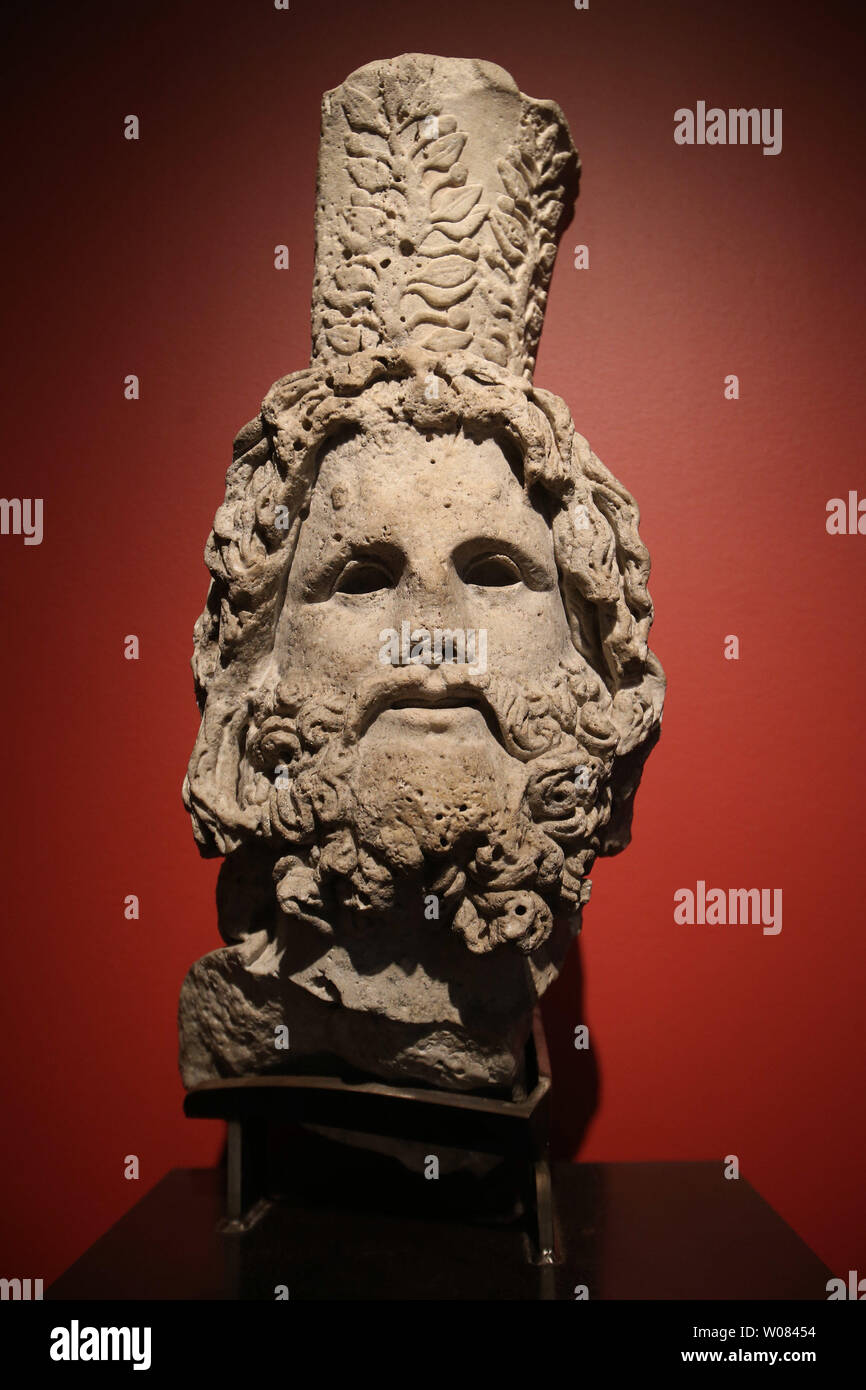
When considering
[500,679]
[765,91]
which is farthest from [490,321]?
[765,91]

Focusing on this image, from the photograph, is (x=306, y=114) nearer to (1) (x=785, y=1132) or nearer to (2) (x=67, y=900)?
(2) (x=67, y=900)

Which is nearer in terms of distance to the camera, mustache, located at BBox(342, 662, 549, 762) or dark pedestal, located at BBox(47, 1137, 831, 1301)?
mustache, located at BBox(342, 662, 549, 762)

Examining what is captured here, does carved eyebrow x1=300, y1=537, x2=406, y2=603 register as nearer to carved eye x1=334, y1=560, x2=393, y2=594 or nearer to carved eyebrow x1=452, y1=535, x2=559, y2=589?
carved eye x1=334, y1=560, x2=393, y2=594

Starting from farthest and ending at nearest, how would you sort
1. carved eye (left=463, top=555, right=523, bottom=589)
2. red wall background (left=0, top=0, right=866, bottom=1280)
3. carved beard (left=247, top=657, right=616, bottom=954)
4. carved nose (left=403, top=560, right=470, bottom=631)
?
1. red wall background (left=0, top=0, right=866, bottom=1280)
2. carved eye (left=463, top=555, right=523, bottom=589)
3. carved nose (left=403, top=560, right=470, bottom=631)
4. carved beard (left=247, top=657, right=616, bottom=954)

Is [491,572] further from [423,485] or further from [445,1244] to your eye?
[445,1244]

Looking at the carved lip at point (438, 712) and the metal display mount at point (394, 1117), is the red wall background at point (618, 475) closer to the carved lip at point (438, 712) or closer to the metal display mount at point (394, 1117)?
the metal display mount at point (394, 1117)

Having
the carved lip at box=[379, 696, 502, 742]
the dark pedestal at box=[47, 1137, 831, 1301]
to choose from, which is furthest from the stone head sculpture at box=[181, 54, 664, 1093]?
the dark pedestal at box=[47, 1137, 831, 1301]

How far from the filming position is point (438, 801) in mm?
1896

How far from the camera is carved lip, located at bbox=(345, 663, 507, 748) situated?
1.99 m

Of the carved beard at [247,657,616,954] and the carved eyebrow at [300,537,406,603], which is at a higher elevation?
the carved eyebrow at [300,537,406,603]

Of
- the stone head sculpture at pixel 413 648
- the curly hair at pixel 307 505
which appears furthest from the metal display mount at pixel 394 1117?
the curly hair at pixel 307 505

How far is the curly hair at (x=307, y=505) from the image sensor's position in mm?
2117

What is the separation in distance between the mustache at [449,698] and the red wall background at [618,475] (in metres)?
0.98

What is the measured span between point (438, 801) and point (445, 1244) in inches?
40.0
